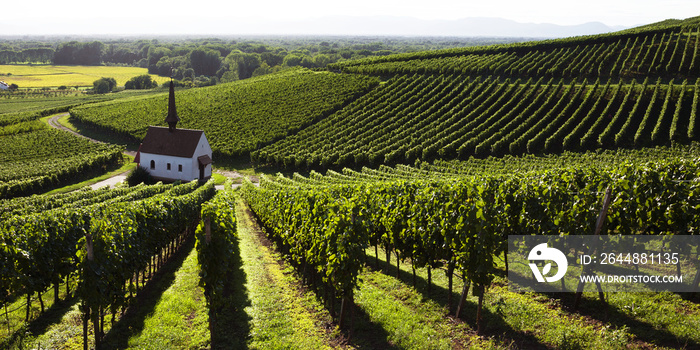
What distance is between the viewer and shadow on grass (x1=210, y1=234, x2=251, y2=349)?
42.4 feet

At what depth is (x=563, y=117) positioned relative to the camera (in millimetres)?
57406

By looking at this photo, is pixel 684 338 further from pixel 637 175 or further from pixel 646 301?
pixel 637 175

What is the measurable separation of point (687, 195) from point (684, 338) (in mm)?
4543

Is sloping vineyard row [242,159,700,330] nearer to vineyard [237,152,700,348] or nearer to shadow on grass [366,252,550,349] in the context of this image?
vineyard [237,152,700,348]

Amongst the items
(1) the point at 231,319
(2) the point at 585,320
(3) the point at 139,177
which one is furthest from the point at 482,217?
(3) the point at 139,177

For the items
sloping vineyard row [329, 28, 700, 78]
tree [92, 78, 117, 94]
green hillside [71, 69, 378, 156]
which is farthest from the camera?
tree [92, 78, 117, 94]

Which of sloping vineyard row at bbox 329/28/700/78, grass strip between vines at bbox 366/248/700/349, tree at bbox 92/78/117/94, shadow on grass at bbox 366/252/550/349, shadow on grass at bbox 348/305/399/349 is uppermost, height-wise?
sloping vineyard row at bbox 329/28/700/78

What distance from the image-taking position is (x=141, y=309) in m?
15.8

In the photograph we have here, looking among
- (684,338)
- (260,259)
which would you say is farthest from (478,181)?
(260,259)

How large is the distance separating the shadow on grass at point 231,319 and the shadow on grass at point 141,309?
267cm

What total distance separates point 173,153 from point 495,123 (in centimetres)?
4368

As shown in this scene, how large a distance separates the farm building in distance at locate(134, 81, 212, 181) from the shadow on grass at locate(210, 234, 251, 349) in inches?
1526

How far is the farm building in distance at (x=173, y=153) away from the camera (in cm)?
5344

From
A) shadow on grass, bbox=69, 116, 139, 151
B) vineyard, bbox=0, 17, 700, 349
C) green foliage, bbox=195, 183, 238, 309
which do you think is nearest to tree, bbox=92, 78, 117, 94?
shadow on grass, bbox=69, 116, 139, 151
